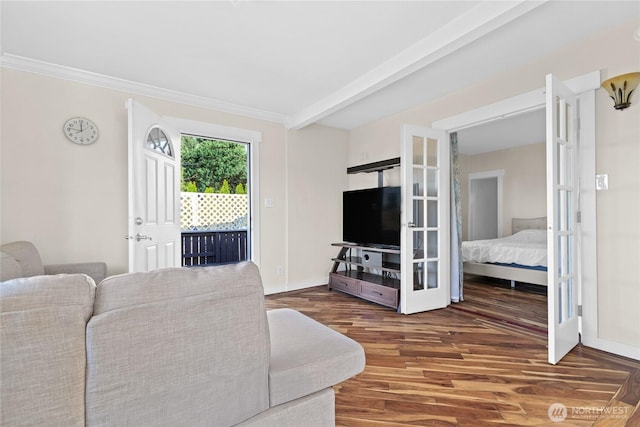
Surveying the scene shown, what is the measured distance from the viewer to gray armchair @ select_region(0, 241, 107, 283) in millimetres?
1521

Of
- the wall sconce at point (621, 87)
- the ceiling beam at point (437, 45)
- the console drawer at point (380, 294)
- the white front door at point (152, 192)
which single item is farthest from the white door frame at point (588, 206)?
the white front door at point (152, 192)

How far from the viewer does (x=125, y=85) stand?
3.05 meters

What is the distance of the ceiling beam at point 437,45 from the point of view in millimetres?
1864

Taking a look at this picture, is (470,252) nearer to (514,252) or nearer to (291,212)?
(514,252)

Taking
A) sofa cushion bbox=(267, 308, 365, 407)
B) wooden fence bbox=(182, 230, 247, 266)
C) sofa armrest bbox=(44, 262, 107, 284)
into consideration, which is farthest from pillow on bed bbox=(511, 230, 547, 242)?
sofa armrest bbox=(44, 262, 107, 284)

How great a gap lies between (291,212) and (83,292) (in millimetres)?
3426

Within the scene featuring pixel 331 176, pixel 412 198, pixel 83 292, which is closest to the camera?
pixel 83 292

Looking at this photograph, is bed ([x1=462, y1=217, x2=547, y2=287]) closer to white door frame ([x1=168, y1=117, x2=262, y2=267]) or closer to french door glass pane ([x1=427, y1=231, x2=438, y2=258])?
french door glass pane ([x1=427, y1=231, x2=438, y2=258])

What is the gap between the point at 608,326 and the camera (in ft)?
7.34

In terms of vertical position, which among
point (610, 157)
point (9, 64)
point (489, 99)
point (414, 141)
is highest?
point (9, 64)

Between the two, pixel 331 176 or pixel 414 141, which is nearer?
pixel 414 141

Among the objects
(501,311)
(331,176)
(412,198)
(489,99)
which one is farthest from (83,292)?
(331,176)

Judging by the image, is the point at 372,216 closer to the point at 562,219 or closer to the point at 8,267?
the point at 562,219

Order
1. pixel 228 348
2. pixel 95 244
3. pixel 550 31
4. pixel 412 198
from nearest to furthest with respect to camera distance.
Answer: pixel 228 348 < pixel 550 31 < pixel 95 244 < pixel 412 198
